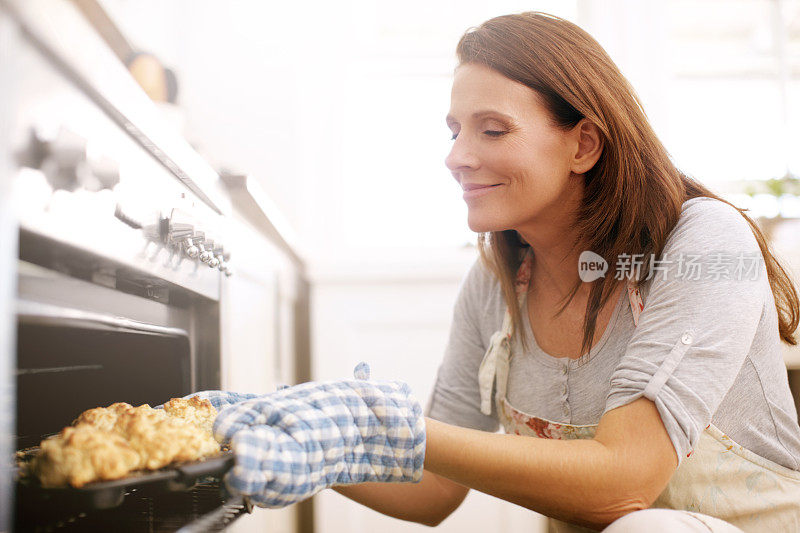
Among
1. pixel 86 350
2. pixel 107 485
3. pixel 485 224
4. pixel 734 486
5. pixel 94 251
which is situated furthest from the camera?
pixel 485 224

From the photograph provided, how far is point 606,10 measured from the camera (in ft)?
7.68

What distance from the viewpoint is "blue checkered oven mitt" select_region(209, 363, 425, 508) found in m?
0.55

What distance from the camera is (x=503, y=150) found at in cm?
103

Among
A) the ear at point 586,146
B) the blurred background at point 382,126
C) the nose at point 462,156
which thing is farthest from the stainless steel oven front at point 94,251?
the blurred background at point 382,126

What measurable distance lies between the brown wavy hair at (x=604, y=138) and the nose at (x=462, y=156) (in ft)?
0.42

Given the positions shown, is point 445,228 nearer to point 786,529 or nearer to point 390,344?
point 390,344

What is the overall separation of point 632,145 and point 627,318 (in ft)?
0.93

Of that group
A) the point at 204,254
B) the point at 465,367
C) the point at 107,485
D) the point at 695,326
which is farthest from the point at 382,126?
the point at 107,485

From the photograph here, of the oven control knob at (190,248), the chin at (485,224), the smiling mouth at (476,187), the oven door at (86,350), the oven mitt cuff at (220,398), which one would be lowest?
the oven mitt cuff at (220,398)

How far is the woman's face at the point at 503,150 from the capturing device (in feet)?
3.37

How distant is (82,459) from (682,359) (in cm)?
69

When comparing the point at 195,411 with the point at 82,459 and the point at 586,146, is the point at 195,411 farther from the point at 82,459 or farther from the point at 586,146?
the point at 586,146

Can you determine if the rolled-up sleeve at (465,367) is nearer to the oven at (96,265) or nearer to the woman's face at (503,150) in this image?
the woman's face at (503,150)

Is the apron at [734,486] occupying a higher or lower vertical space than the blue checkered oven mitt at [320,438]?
lower
